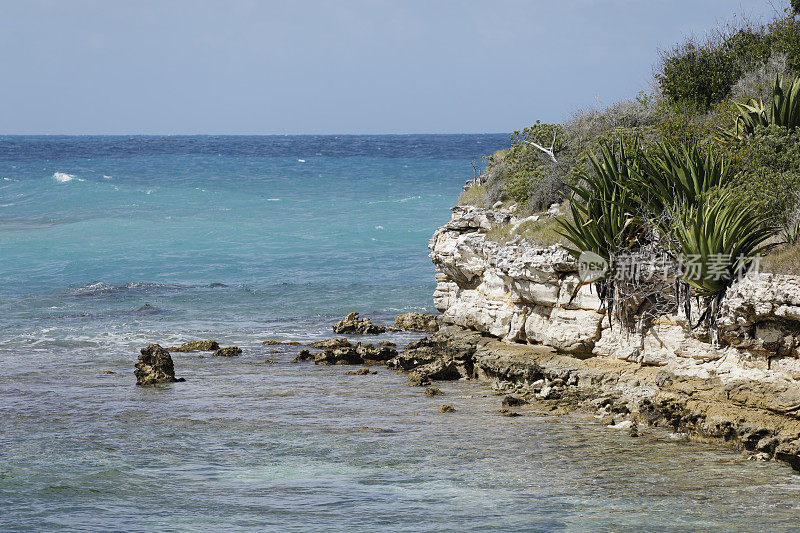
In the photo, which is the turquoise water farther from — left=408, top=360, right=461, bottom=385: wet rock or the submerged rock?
left=408, top=360, right=461, bottom=385: wet rock

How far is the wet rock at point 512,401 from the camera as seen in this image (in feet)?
48.6

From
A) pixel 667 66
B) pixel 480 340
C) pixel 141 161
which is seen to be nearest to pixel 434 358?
pixel 480 340

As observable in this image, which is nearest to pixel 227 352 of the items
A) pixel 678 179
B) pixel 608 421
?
pixel 608 421

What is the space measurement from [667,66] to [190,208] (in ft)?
127

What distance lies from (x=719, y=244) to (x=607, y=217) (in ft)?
7.59

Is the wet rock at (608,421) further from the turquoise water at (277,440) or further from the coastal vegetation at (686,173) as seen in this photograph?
the coastal vegetation at (686,173)

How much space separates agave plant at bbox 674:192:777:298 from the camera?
41.1 feet

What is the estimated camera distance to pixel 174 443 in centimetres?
1342

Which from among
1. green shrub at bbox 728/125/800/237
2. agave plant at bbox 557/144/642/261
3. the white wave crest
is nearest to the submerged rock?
agave plant at bbox 557/144/642/261

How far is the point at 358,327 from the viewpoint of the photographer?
22.6 m

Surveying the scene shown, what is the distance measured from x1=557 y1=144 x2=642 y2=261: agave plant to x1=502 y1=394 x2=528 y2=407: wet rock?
2.68 metres

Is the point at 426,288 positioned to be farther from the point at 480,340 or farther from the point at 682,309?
the point at 682,309

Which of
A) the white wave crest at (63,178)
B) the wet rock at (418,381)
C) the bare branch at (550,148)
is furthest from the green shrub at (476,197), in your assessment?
the white wave crest at (63,178)

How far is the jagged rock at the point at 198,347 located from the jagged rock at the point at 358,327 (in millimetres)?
3362
